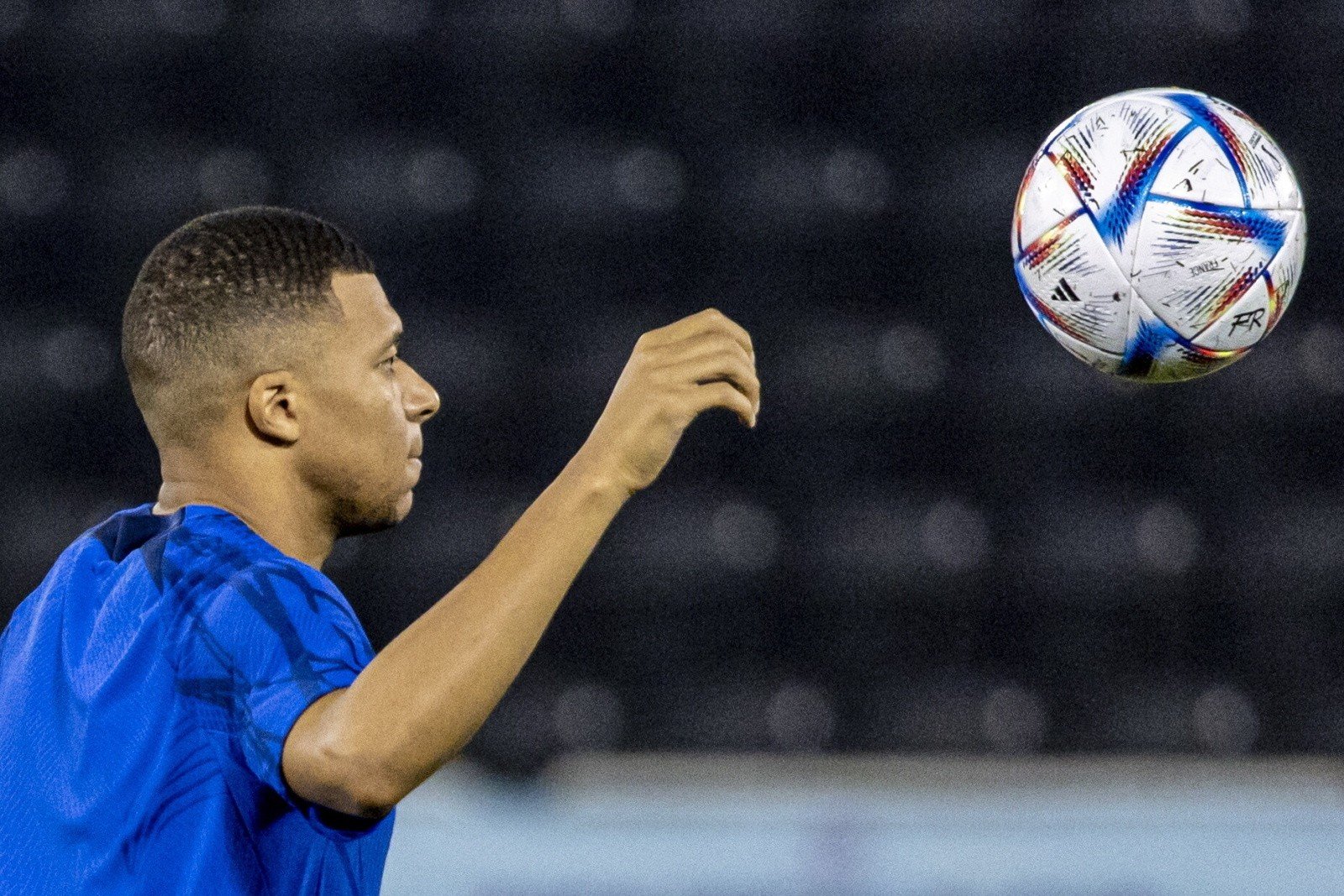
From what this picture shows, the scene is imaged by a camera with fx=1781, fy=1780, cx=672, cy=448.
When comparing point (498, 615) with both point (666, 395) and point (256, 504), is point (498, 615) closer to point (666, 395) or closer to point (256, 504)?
point (666, 395)

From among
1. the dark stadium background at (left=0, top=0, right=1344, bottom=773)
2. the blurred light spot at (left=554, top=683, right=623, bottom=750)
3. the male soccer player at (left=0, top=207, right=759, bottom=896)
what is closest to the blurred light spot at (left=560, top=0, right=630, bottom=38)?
the dark stadium background at (left=0, top=0, right=1344, bottom=773)

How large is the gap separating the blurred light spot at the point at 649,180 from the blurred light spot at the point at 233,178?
2.91 feet

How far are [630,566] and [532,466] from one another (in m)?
0.34

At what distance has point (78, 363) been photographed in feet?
14.3

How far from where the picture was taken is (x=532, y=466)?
4.32 m

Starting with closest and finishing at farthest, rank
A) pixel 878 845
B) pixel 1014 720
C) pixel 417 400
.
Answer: pixel 417 400 → pixel 878 845 → pixel 1014 720

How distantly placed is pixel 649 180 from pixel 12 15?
165cm

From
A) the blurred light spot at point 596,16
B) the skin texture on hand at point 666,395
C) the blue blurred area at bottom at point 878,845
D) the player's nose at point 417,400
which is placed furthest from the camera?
the blurred light spot at point 596,16

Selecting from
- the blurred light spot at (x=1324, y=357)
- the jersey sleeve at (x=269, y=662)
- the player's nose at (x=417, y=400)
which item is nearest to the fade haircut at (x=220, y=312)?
the player's nose at (x=417, y=400)

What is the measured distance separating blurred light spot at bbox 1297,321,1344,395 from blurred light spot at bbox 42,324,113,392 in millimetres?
2907

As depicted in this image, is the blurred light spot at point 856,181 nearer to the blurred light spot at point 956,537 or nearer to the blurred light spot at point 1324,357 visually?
the blurred light spot at point 956,537

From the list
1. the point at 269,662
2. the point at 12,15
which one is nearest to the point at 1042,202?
the point at 269,662

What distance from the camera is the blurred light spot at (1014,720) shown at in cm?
414

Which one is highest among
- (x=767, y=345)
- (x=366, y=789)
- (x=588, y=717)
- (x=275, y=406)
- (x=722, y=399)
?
(x=767, y=345)
